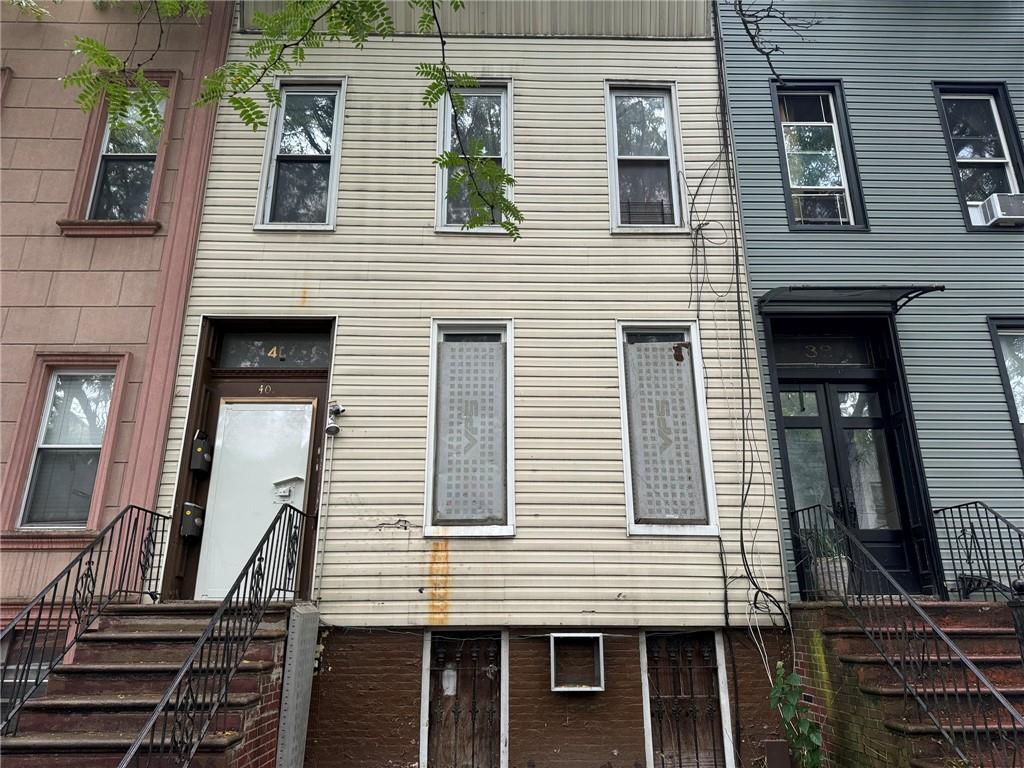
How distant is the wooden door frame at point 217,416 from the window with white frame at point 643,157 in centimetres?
360

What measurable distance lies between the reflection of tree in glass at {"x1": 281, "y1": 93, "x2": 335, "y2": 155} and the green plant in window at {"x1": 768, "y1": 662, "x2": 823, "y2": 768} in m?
7.11

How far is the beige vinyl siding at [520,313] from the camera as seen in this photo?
5.92 meters

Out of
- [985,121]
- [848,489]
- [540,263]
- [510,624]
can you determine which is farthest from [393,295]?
[985,121]

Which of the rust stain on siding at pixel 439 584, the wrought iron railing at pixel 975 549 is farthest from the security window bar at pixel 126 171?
the wrought iron railing at pixel 975 549

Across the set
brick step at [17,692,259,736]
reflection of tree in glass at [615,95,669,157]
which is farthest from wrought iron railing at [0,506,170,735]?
reflection of tree in glass at [615,95,669,157]

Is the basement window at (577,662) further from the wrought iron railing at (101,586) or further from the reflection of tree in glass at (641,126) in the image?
the reflection of tree in glass at (641,126)

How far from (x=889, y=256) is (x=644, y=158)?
2970 millimetres

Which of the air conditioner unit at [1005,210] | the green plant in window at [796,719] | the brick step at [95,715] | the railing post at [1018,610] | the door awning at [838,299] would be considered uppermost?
the air conditioner unit at [1005,210]

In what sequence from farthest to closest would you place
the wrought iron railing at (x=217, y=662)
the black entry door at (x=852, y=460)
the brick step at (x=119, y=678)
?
the black entry door at (x=852, y=460) → the brick step at (x=119, y=678) → the wrought iron railing at (x=217, y=662)

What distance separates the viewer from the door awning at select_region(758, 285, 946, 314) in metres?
6.66

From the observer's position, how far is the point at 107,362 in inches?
252

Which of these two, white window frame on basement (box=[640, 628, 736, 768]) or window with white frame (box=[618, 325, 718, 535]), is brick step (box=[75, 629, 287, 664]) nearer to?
white window frame on basement (box=[640, 628, 736, 768])

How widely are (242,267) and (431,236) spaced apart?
2.03m

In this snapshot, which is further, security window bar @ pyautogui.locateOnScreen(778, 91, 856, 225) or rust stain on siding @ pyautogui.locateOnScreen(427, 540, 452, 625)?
security window bar @ pyautogui.locateOnScreen(778, 91, 856, 225)
